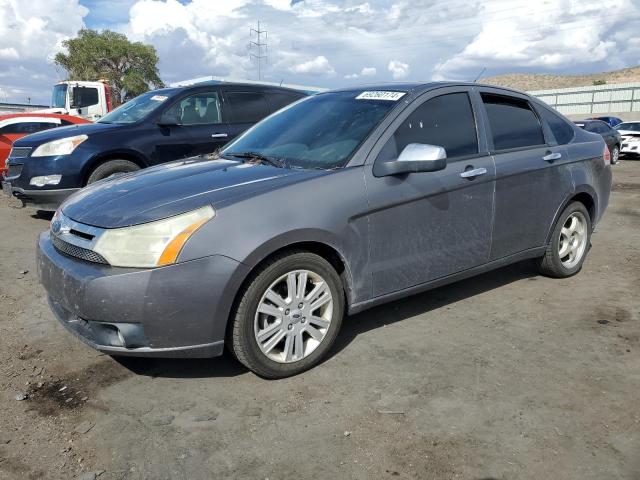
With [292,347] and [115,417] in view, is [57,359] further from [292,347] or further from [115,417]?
[292,347]

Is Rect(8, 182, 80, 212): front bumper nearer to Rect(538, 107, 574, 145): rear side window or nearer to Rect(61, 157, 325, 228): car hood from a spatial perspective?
Rect(61, 157, 325, 228): car hood

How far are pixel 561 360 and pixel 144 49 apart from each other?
5497cm

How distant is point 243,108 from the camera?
786cm

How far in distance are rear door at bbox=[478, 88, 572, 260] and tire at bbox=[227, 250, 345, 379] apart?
1.58 m

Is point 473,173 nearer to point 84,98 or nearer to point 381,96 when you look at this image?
point 381,96

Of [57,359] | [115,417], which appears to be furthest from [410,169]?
[57,359]

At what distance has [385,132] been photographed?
3592mm

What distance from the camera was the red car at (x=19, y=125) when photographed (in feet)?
35.7

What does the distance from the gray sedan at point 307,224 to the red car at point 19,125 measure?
336 inches

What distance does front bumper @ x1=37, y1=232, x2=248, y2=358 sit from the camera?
9.21 feet

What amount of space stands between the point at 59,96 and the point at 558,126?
15473 mm

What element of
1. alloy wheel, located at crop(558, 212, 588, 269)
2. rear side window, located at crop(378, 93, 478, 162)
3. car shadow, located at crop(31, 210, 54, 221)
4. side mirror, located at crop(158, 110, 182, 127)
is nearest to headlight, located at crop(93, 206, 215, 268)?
rear side window, located at crop(378, 93, 478, 162)

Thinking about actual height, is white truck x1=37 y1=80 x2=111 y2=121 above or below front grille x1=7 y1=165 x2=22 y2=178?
above

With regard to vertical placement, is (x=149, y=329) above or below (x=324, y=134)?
below
